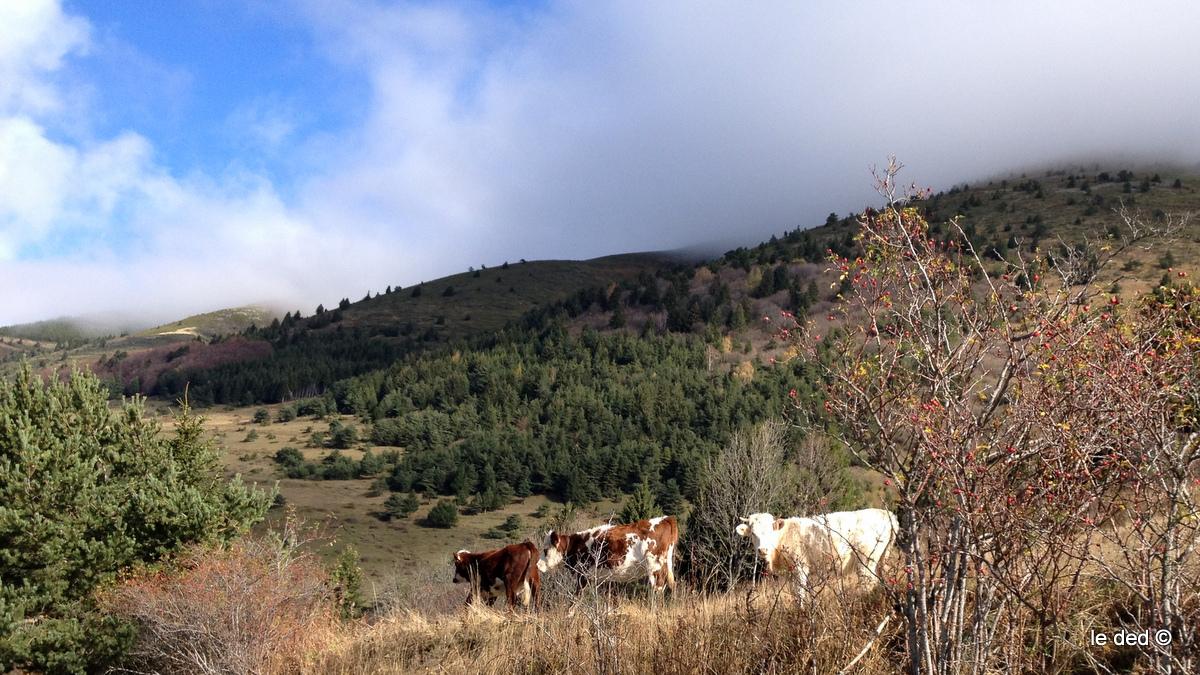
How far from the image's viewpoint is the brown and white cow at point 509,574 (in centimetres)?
1098

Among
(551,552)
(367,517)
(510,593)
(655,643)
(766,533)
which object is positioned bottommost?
(367,517)

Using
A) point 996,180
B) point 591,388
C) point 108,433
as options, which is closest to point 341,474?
point 591,388

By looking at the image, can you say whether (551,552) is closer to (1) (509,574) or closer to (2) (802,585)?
(1) (509,574)

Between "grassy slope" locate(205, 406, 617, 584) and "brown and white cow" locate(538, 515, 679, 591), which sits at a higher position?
"brown and white cow" locate(538, 515, 679, 591)

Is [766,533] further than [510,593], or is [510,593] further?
[510,593]

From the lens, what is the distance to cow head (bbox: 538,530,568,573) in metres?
11.6

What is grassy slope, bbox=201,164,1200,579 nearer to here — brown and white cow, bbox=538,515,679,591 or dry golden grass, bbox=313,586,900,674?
brown and white cow, bbox=538,515,679,591

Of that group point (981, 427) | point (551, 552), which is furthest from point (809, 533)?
point (981, 427)

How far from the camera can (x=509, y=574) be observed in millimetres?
11070

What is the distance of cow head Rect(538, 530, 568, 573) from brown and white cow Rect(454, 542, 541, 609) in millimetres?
367

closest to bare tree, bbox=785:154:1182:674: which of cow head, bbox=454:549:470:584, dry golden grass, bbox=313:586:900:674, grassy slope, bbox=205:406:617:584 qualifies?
dry golden grass, bbox=313:586:900:674

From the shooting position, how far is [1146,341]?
4.05 m

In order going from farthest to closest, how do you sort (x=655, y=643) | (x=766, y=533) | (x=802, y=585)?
(x=766, y=533)
(x=655, y=643)
(x=802, y=585)

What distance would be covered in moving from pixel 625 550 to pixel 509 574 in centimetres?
184
